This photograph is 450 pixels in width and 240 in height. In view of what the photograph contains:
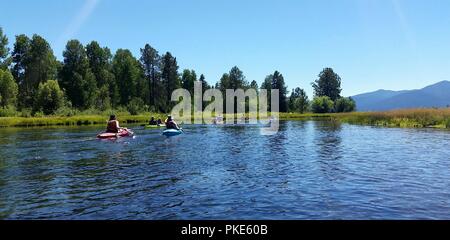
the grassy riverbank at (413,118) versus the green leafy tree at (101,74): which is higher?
the green leafy tree at (101,74)

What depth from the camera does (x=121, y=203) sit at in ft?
45.3

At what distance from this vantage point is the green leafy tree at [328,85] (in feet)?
595

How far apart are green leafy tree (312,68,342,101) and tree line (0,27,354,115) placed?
2805 centimetres

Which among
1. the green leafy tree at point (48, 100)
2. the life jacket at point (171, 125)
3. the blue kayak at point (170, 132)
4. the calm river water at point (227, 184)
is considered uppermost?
the green leafy tree at point (48, 100)

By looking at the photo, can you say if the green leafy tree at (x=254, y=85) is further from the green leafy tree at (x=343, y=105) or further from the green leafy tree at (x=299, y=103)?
the green leafy tree at (x=343, y=105)

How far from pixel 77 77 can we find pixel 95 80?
302 inches

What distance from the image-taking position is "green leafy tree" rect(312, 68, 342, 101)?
595ft

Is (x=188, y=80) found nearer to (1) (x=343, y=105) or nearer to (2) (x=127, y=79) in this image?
(2) (x=127, y=79)

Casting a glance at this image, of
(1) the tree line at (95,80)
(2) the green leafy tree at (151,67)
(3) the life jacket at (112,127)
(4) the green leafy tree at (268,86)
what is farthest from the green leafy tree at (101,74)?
(3) the life jacket at (112,127)

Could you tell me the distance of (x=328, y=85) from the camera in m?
182

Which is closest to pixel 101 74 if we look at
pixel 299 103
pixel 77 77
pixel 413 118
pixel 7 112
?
pixel 77 77

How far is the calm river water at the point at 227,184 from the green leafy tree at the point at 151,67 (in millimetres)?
103985

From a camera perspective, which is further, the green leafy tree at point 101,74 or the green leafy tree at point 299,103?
the green leafy tree at point 299,103
